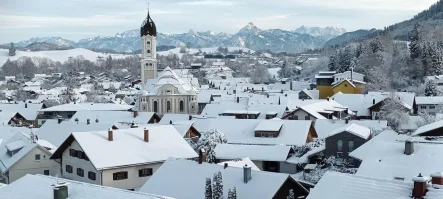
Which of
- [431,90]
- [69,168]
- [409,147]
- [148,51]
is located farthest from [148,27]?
[409,147]

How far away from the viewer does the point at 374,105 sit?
194ft

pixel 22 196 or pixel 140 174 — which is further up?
pixel 22 196

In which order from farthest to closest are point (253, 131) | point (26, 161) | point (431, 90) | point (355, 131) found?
point (431, 90)
point (253, 131)
point (355, 131)
point (26, 161)

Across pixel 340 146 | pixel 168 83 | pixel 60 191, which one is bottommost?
pixel 340 146

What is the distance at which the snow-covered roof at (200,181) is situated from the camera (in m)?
22.4

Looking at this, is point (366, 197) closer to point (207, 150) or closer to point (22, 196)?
point (22, 196)

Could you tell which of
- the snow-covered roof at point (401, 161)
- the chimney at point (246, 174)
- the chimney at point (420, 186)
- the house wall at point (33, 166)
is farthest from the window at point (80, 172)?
the chimney at point (420, 186)

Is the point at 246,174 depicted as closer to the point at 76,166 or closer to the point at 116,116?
the point at 76,166

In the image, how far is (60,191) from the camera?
50.5 feet

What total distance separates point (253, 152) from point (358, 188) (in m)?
19.6

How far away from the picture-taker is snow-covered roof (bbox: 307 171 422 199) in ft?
52.9

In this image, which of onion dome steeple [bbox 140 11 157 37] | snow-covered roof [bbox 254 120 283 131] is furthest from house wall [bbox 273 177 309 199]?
onion dome steeple [bbox 140 11 157 37]

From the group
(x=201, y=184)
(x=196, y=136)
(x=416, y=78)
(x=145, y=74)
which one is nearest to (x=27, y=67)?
(x=145, y=74)

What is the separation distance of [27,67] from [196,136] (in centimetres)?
16310
